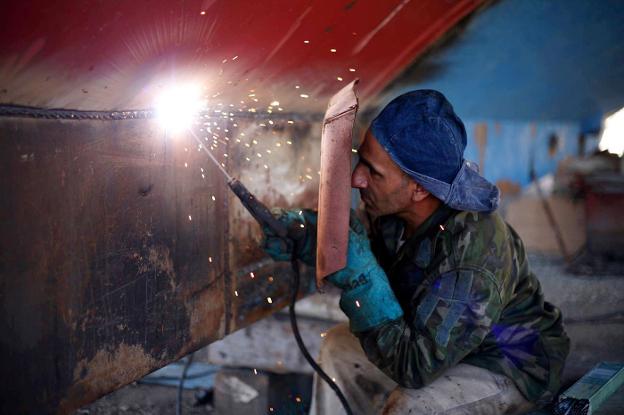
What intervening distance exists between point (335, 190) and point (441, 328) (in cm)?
62

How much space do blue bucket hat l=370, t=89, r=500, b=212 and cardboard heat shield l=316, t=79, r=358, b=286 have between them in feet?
0.70

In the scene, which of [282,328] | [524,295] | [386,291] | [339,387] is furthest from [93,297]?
[282,328]

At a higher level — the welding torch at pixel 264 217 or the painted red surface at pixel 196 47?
the painted red surface at pixel 196 47

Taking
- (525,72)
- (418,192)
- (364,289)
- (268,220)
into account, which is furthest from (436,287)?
(525,72)

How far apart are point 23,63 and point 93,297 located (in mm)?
761

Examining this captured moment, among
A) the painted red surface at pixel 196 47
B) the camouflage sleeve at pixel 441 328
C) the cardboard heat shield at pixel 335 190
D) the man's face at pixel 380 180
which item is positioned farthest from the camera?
the man's face at pixel 380 180

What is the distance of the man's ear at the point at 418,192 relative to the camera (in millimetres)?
2324

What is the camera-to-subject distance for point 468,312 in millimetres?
2176

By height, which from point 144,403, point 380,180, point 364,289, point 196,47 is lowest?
point 144,403

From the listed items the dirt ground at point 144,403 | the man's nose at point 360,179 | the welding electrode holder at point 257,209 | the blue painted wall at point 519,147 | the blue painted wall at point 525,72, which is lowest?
the dirt ground at point 144,403

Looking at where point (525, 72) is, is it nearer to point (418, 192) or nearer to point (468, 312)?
point (418, 192)

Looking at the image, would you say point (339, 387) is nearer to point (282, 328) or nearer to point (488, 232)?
point (488, 232)

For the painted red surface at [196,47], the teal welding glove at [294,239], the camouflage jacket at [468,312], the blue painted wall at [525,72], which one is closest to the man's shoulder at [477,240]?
the camouflage jacket at [468,312]

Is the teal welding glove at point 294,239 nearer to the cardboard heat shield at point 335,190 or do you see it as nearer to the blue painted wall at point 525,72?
the cardboard heat shield at point 335,190
